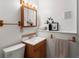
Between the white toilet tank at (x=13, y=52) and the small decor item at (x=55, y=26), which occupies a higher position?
the small decor item at (x=55, y=26)

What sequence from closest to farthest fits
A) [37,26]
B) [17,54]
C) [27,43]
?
[17,54] → [27,43] → [37,26]

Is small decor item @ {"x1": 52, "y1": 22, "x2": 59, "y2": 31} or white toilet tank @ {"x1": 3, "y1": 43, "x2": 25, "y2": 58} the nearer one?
white toilet tank @ {"x1": 3, "y1": 43, "x2": 25, "y2": 58}

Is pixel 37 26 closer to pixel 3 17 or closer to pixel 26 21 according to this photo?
pixel 26 21

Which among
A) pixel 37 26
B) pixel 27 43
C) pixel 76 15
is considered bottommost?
pixel 27 43

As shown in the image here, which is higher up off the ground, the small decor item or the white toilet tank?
the small decor item

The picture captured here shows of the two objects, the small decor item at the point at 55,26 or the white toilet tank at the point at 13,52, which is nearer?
the white toilet tank at the point at 13,52

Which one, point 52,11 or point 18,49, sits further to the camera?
point 52,11

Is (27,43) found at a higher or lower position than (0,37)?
lower

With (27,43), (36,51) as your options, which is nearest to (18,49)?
(27,43)

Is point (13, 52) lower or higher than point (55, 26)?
lower

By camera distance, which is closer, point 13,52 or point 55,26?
point 13,52

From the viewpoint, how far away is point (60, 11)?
2578mm

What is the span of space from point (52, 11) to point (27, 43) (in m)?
1.13

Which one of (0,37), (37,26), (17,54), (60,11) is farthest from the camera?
(37,26)
